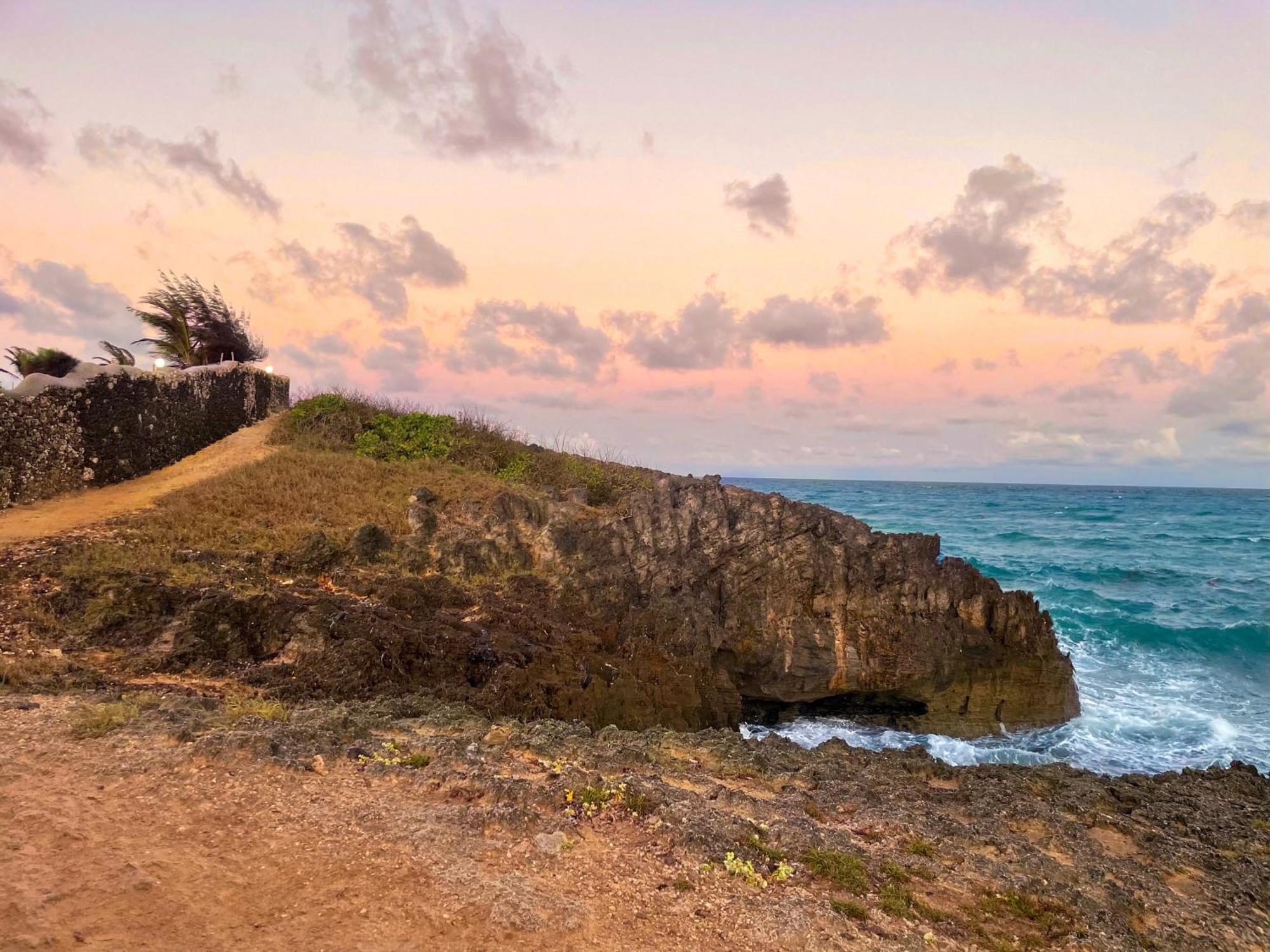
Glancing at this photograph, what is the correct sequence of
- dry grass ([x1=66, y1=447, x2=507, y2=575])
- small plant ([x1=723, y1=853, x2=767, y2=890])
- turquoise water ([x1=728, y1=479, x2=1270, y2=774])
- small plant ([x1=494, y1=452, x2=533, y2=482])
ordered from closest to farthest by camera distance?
small plant ([x1=723, y1=853, x2=767, y2=890])
dry grass ([x1=66, y1=447, x2=507, y2=575])
turquoise water ([x1=728, y1=479, x2=1270, y2=774])
small plant ([x1=494, y1=452, x2=533, y2=482])

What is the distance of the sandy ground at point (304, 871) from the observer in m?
4.57

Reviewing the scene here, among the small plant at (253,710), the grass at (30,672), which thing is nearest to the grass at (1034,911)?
the small plant at (253,710)

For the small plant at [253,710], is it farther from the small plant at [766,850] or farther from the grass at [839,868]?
the grass at [839,868]

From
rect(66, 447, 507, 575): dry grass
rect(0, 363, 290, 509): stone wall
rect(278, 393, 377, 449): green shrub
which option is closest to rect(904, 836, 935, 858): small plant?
rect(66, 447, 507, 575): dry grass

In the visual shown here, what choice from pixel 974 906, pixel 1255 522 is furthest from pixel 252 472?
pixel 1255 522

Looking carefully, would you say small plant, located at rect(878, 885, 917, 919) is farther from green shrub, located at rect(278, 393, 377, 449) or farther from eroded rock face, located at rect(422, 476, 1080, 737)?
green shrub, located at rect(278, 393, 377, 449)

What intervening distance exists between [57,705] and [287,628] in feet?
9.27

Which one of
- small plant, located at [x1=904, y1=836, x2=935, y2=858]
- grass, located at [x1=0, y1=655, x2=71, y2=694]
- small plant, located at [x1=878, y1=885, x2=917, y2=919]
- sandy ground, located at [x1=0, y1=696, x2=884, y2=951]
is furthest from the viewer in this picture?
grass, located at [x1=0, y1=655, x2=71, y2=694]

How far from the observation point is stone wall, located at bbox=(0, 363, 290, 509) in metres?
15.3

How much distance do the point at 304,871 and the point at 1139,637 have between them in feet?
91.4

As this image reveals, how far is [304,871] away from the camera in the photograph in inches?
206

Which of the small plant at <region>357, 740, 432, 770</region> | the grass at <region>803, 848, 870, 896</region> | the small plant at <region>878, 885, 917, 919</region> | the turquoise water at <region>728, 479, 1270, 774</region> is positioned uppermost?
the small plant at <region>357, 740, 432, 770</region>

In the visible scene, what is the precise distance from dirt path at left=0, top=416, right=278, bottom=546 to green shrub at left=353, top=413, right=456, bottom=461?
3.01 meters

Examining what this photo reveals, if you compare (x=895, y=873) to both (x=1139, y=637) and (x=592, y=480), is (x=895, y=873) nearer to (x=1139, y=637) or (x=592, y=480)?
(x=592, y=480)
